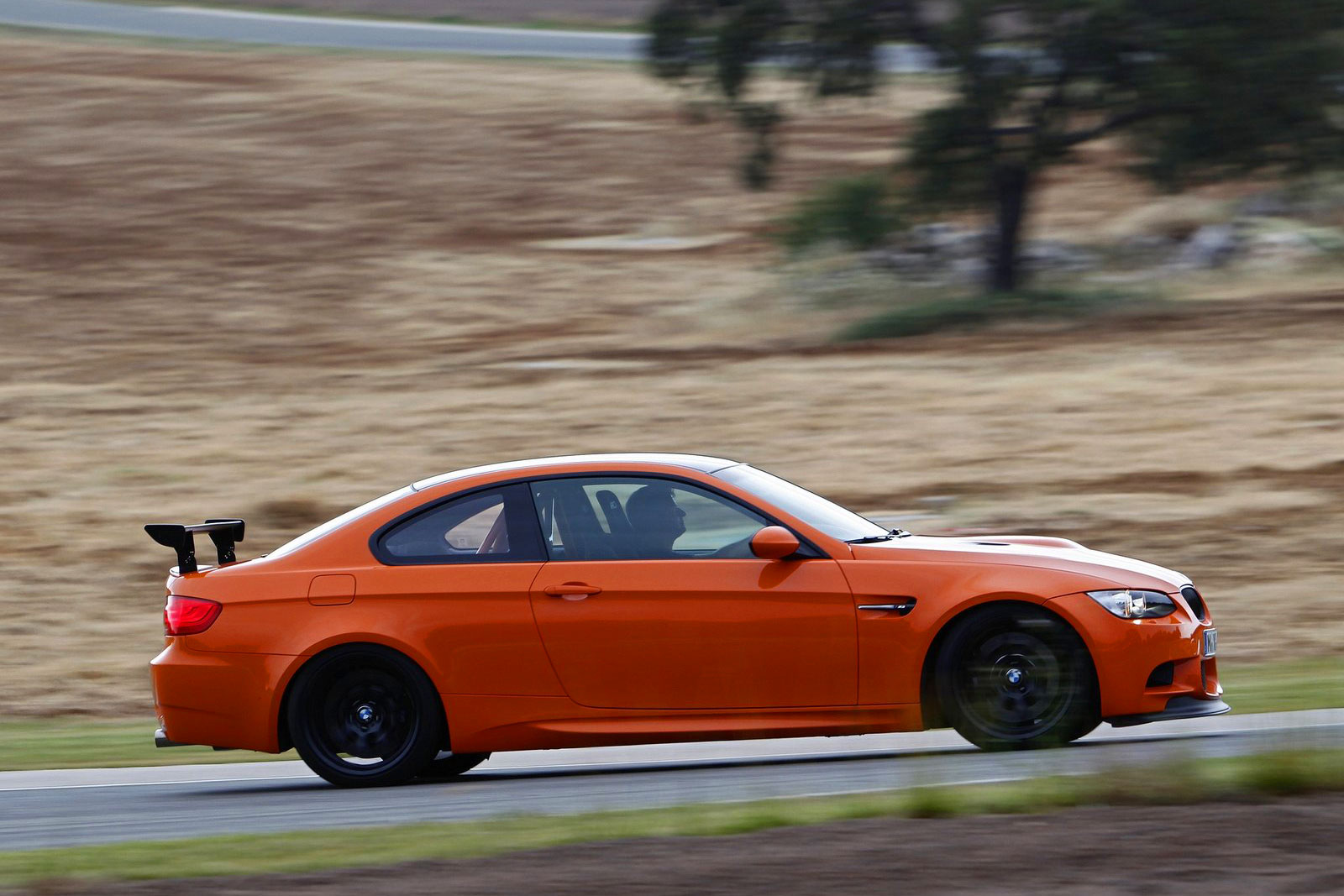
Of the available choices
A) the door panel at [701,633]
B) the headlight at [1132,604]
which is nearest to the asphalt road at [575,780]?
the door panel at [701,633]

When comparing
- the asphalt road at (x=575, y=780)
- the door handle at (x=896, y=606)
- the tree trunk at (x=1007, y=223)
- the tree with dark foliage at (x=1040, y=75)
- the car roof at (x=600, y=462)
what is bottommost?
the asphalt road at (x=575, y=780)

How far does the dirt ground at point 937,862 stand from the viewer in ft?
18.1

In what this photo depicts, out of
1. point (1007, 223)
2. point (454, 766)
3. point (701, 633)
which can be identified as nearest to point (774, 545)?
point (701, 633)

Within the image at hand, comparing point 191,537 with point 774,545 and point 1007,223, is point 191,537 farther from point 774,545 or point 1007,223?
point 1007,223

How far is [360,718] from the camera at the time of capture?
857 centimetres

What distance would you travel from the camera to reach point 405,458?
1970 cm

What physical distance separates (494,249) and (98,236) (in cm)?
711

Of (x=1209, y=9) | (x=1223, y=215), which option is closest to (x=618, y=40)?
(x=1223, y=215)

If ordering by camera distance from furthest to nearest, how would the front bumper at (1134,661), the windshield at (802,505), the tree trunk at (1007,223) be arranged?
1. the tree trunk at (1007,223)
2. the windshield at (802,505)
3. the front bumper at (1134,661)

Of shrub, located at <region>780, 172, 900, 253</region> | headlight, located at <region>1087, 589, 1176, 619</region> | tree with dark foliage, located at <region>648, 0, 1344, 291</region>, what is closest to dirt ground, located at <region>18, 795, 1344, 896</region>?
headlight, located at <region>1087, 589, 1176, 619</region>

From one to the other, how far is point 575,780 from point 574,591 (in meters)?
0.90

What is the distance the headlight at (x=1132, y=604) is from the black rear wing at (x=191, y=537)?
3.78 m

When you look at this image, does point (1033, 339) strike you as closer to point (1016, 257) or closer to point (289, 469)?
point (1016, 257)

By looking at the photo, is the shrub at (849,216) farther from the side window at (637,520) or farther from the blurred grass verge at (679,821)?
the blurred grass verge at (679,821)
